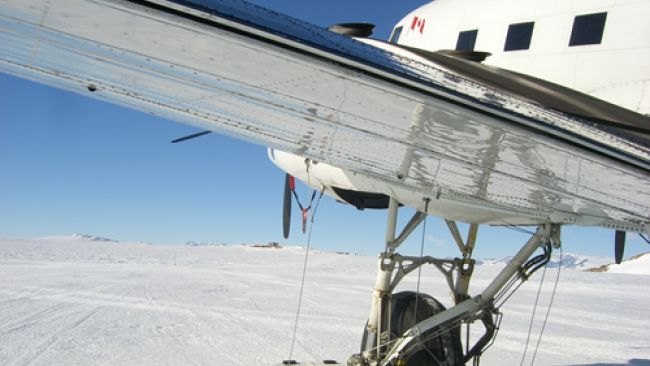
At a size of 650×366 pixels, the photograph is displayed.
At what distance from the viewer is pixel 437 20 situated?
6.38 m

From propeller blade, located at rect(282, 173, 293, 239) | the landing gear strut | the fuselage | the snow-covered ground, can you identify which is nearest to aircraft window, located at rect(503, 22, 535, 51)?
the fuselage

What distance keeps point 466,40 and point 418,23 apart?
1.01 m

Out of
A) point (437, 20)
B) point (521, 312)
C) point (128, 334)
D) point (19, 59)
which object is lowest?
point (128, 334)

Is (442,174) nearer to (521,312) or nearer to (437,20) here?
(437,20)

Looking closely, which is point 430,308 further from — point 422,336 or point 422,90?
point 422,90

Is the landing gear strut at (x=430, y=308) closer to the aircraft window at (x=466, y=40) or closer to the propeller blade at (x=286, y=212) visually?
the aircraft window at (x=466, y=40)

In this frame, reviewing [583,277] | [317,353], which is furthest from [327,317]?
[583,277]

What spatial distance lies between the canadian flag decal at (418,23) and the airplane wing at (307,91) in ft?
7.82

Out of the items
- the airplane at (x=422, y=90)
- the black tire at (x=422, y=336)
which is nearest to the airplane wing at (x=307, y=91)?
the airplane at (x=422, y=90)

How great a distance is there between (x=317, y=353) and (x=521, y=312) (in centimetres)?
960

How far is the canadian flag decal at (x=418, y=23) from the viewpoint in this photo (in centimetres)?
663

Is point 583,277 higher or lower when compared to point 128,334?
higher

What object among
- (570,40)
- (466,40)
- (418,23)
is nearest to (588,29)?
(570,40)

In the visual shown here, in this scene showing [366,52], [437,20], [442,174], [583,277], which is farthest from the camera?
[583,277]
